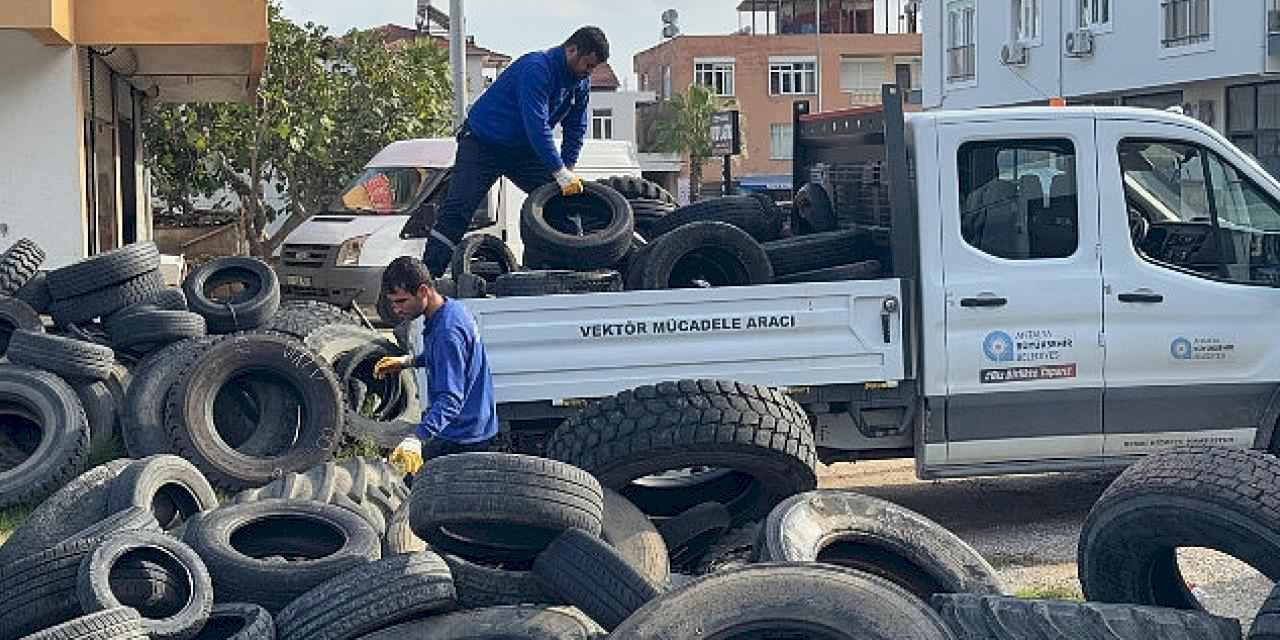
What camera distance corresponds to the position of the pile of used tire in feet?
28.2

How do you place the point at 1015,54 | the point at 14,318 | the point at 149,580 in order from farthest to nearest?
the point at 1015,54
the point at 14,318
the point at 149,580

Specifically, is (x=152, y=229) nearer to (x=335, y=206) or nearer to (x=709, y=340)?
(x=335, y=206)

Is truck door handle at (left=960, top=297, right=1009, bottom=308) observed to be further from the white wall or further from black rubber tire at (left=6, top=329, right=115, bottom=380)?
the white wall

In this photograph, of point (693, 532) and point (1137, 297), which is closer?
point (693, 532)

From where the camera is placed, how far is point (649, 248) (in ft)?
28.5

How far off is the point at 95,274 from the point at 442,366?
16.9 feet

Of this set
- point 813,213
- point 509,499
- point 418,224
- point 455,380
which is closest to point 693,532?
point 455,380

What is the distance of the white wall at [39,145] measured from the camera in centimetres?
1588

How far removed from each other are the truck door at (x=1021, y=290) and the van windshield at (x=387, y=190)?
1094 centimetres

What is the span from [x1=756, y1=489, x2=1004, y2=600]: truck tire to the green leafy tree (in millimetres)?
22284

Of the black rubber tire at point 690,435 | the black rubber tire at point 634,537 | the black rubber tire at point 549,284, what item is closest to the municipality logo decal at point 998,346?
the black rubber tire at point 690,435

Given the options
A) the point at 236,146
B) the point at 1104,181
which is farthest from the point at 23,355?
the point at 236,146

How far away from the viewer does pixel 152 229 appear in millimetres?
26234

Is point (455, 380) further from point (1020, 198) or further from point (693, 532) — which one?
point (1020, 198)
